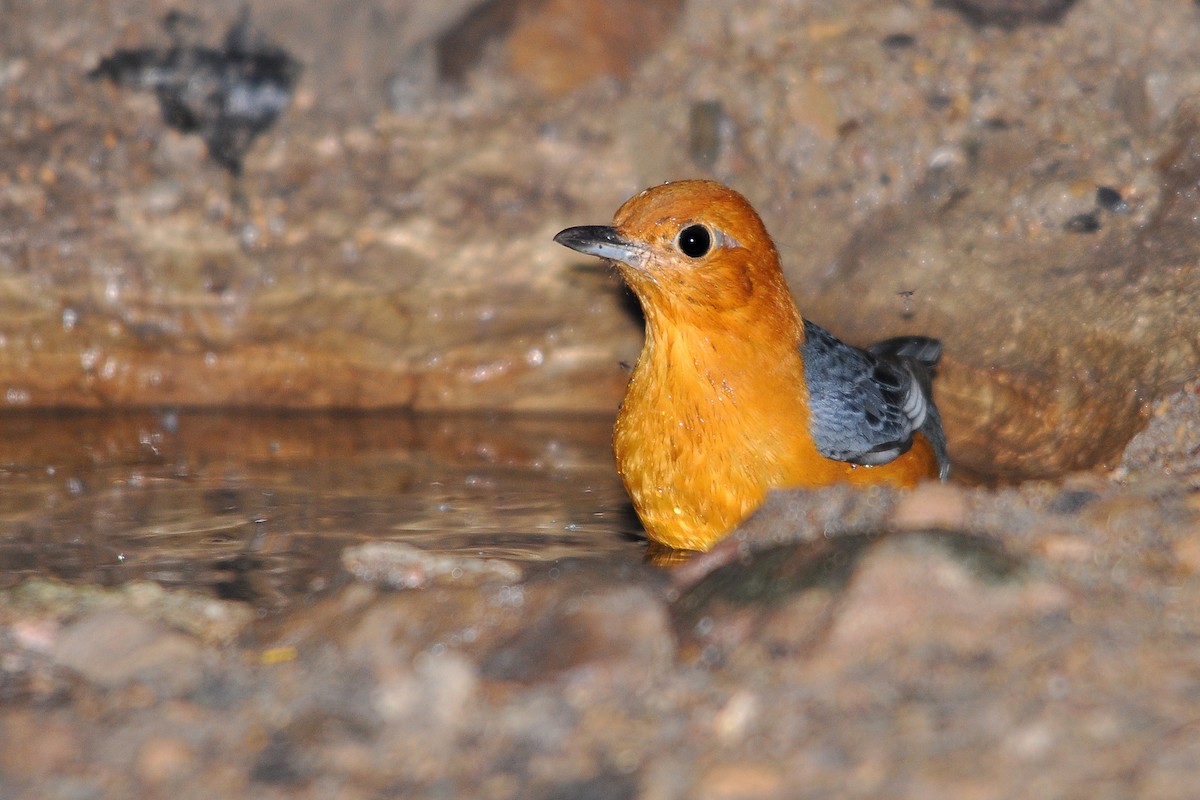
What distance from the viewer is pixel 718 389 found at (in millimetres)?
4414

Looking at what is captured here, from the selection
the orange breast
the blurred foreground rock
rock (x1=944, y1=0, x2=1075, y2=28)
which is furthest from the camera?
rock (x1=944, y1=0, x2=1075, y2=28)

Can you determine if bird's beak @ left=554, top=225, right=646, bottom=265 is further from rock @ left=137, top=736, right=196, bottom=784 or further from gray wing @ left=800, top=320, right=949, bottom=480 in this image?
rock @ left=137, top=736, right=196, bottom=784

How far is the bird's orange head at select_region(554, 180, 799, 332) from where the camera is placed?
4523 mm

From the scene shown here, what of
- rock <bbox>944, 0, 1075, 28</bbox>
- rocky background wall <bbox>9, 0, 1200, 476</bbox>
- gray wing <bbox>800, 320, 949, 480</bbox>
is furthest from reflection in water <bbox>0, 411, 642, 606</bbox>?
rock <bbox>944, 0, 1075, 28</bbox>

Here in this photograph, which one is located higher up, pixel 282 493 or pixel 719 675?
pixel 282 493

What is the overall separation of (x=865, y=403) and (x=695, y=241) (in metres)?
0.88

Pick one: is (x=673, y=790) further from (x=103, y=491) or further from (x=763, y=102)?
(x=763, y=102)

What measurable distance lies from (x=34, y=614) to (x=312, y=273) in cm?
350

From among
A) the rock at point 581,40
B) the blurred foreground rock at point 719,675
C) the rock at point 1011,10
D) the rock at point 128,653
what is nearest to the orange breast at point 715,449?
the blurred foreground rock at point 719,675

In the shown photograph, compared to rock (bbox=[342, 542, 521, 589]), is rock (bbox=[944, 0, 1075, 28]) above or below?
above

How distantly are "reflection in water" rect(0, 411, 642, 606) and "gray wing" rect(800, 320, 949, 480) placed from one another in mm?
896

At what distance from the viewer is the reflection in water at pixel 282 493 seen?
15.3 feet

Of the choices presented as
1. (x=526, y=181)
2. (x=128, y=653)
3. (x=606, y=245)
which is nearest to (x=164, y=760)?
(x=128, y=653)

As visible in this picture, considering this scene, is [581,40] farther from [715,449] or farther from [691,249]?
[715,449]
